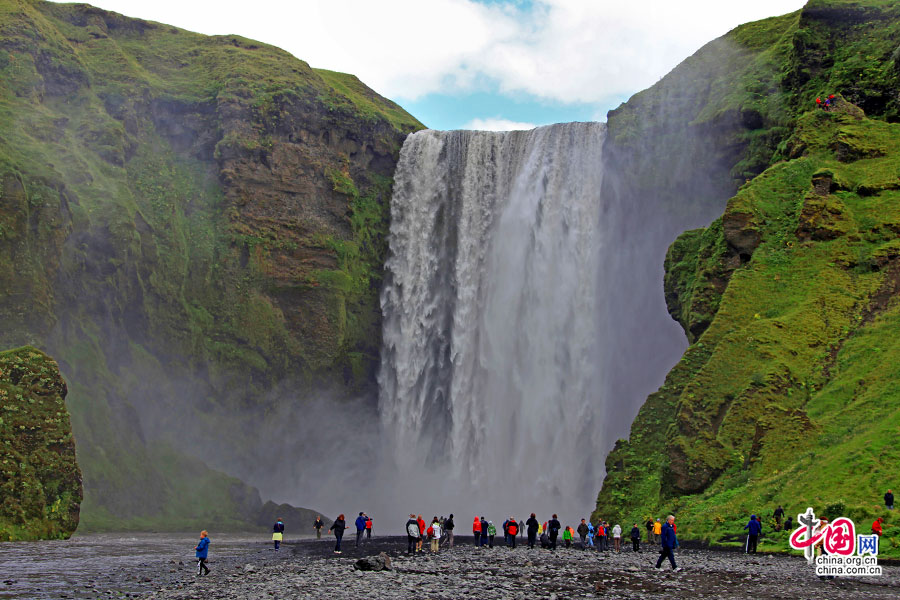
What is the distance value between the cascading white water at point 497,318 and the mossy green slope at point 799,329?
44.2 ft

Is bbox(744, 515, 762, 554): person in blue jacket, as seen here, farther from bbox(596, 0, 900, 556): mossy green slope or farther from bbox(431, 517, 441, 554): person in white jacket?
bbox(431, 517, 441, 554): person in white jacket

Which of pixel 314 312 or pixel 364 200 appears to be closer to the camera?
pixel 314 312

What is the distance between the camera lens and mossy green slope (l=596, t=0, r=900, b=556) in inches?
1156

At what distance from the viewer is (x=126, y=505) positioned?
51594mm

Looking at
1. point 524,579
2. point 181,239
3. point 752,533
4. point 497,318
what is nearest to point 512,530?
point 752,533

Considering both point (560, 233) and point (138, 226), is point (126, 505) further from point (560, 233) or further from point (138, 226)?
point (560, 233)

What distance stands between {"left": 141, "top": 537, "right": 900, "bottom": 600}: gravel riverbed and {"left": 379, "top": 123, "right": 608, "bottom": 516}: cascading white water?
28500 mm

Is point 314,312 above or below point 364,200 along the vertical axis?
below

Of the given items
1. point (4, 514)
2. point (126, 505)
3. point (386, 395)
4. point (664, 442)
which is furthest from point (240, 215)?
point (664, 442)

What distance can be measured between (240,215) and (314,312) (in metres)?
9.61

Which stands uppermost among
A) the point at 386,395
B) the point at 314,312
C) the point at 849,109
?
the point at 849,109

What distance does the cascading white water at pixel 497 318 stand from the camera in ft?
190

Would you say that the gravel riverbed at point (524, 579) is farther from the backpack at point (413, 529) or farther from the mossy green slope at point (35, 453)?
the mossy green slope at point (35, 453)

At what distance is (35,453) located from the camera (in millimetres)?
38906
